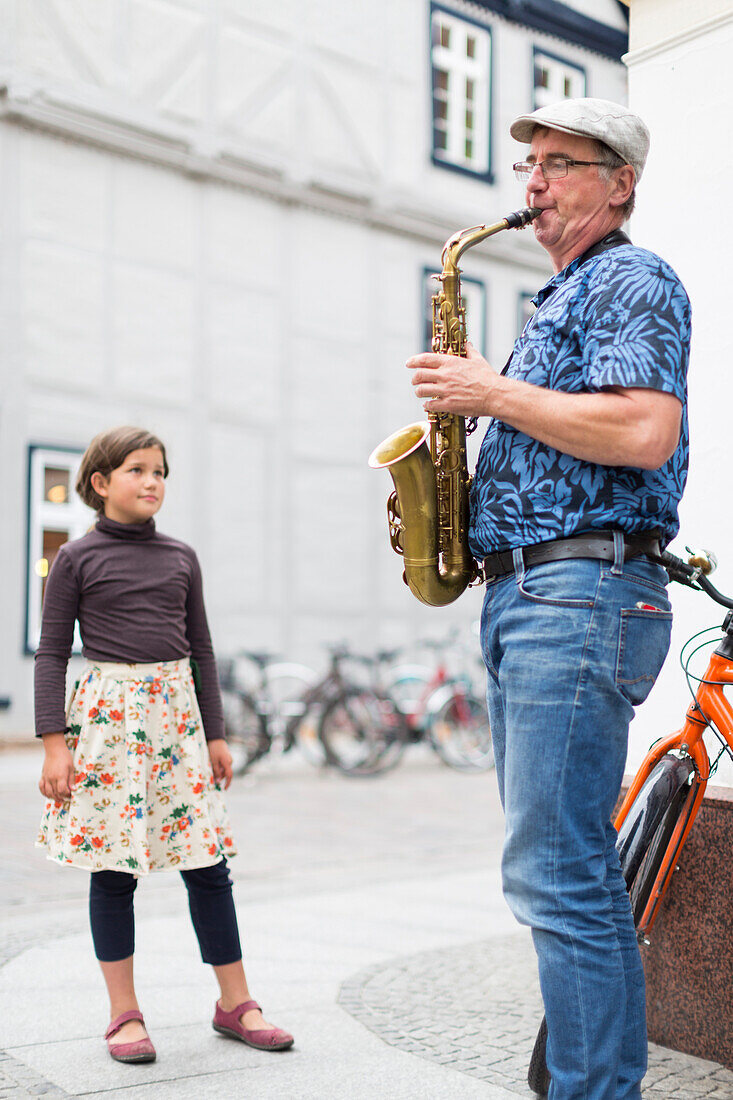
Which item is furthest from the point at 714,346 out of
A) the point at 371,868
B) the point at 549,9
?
the point at 549,9

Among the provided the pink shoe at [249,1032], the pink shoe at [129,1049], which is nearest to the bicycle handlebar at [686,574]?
the pink shoe at [249,1032]

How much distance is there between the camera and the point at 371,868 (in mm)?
6426

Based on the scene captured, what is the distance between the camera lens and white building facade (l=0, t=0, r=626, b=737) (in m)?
11.9

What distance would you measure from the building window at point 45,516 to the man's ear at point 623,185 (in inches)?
384

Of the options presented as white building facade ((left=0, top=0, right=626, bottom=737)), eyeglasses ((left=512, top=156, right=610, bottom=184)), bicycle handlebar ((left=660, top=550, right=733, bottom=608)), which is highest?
white building facade ((left=0, top=0, right=626, bottom=737))

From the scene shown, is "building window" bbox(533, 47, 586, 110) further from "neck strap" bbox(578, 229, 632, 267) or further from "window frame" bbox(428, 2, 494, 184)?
"neck strap" bbox(578, 229, 632, 267)

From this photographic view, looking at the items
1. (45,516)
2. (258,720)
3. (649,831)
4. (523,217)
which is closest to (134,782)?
(649,831)

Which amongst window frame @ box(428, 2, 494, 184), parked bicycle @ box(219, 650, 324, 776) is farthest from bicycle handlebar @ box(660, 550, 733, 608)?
window frame @ box(428, 2, 494, 184)

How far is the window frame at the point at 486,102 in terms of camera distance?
1521 centimetres

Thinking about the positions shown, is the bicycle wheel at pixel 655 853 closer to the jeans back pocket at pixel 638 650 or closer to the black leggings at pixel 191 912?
the jeans back pocket at pixel 638 650

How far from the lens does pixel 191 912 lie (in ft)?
11.3

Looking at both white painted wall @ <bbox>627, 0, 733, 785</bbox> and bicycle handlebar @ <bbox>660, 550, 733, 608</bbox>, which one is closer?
bicycle handlebar @ <bbox>660, 550, 733, 608</bbox>

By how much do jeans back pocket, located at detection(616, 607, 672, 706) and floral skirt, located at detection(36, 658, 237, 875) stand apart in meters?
1.54

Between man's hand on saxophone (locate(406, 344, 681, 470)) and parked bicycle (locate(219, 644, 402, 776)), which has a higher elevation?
man's hand on saxophone (locate(406, 344, 681, 470))
